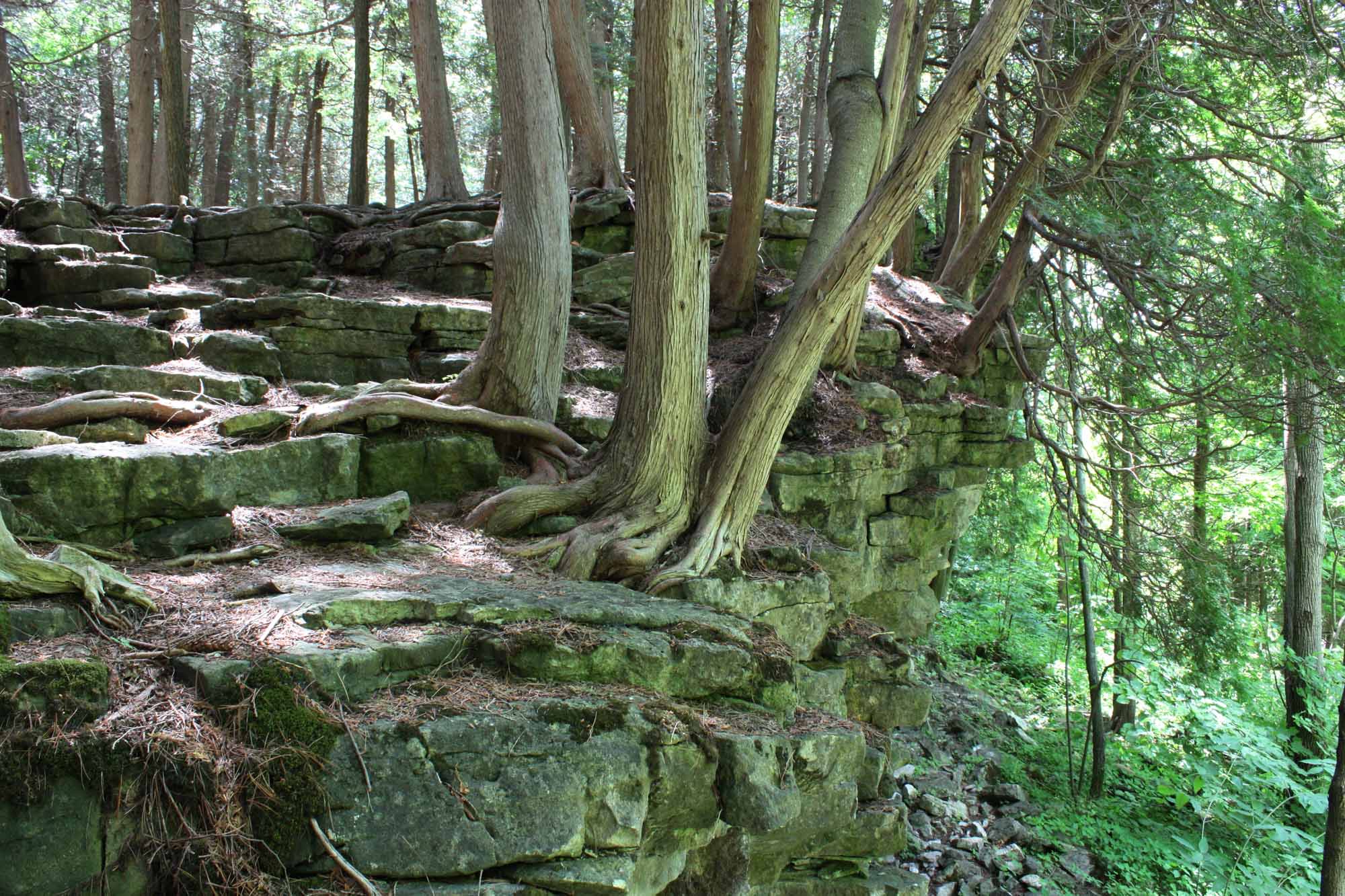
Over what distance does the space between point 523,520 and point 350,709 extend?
2637 mm

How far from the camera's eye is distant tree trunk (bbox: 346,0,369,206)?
13.8m

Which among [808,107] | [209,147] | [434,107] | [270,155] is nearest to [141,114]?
[434,107]

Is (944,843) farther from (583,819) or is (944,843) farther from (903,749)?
(583,819)

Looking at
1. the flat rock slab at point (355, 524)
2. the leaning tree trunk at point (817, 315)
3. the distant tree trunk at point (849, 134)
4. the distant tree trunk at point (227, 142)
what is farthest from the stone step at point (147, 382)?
the distant tree trunk at point (227, 142)

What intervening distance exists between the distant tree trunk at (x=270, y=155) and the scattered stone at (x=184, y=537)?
19.3 metres

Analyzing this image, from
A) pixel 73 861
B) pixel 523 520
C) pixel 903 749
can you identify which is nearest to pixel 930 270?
pixel 903 749

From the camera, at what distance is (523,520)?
6145 mm

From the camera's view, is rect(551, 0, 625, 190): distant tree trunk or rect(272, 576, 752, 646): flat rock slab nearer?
rect(272, 576, 752, 646): flat rock slab

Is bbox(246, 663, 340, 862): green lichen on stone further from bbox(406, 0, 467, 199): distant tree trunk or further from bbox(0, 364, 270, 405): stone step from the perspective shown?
bbox(406, 0, 467, 199): distant tree trunk

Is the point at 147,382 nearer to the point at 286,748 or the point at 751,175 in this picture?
the point at 286,748

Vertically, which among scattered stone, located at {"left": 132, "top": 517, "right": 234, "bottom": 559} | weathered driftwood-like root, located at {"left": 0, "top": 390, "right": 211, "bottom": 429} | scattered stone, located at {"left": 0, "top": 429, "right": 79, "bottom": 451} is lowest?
scattered stone, located at {"left": 132, "top": 517, "right": 234, "bottom": 559}

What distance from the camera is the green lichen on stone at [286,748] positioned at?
121 inches

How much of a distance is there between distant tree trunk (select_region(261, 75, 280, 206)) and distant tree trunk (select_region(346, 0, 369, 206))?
341 inches

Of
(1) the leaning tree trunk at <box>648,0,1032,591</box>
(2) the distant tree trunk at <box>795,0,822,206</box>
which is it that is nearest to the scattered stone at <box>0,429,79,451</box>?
(1) the leaning tree trunk at <box>648,0,1032,591</box>
